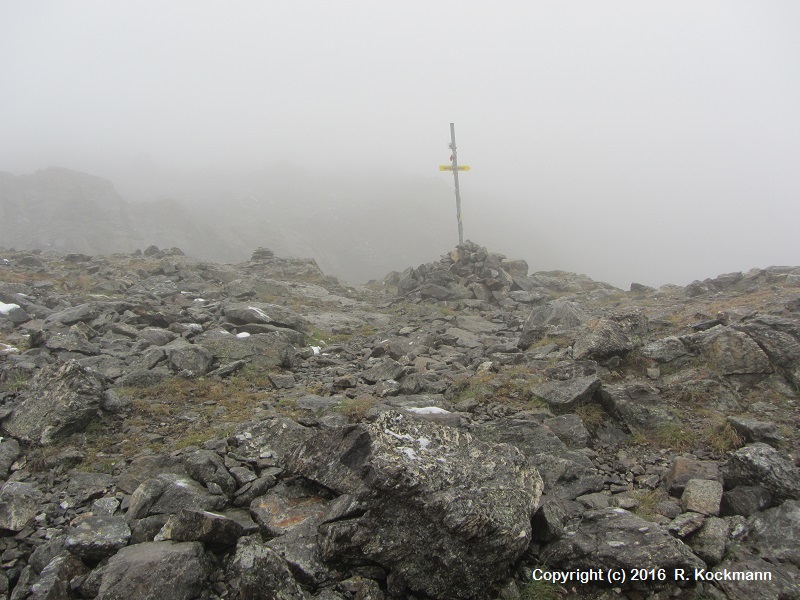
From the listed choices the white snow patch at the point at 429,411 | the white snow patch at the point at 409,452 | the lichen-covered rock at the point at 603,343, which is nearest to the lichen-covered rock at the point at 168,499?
the white snow patch at the point at 409,452

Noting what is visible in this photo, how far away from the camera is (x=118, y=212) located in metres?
56.4

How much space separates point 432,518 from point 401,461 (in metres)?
0.65

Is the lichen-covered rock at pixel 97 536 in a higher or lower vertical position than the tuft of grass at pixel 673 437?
higher

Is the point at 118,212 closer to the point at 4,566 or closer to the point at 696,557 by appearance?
the point at 4,566

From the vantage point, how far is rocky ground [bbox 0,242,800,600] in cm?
496

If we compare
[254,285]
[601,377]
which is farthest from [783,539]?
[254,285]

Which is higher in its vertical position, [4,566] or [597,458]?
[4,566]

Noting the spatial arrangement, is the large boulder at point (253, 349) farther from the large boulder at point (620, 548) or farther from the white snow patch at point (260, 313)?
the large boulder at point (620, 548)

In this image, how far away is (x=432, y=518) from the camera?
16.5ft

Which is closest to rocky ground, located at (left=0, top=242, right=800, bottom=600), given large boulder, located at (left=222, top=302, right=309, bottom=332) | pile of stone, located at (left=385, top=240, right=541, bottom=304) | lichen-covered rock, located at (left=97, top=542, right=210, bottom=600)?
lichen-covered rock, located at (left=97, top=542, right=210, bottom=600)

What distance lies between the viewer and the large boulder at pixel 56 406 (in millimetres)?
7512

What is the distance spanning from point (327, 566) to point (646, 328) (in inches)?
391

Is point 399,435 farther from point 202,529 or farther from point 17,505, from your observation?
point 17,505

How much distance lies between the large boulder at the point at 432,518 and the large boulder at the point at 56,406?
493cm
